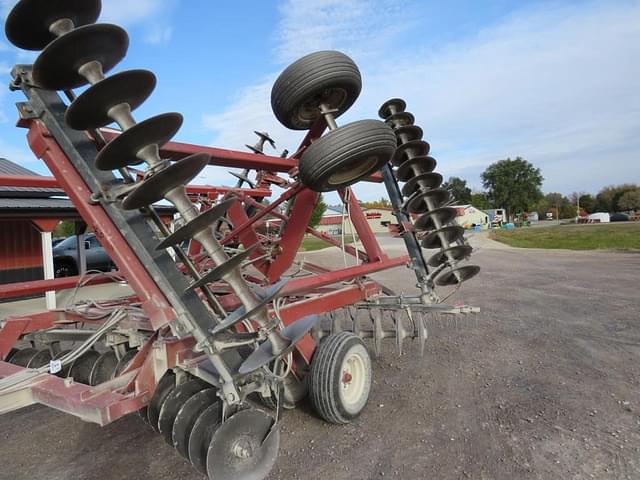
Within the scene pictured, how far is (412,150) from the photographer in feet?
15.2

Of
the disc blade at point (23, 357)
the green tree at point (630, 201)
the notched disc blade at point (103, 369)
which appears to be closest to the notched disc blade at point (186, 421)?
the notched disc blade at point (103, 369)

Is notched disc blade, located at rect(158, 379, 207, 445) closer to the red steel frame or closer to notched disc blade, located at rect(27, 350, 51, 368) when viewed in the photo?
the red steel frame

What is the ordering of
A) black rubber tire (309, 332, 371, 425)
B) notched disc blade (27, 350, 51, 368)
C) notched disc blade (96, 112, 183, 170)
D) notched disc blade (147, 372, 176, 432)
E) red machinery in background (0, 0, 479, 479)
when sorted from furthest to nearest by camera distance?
notched disc blade (27, 350, 51, 368)
black rubber tire (309, 332, 371, 425)
notched disc blade (147, 372, 176, 432)
red machinery in background (0, 0, 479, 479)
notched disc blade (96, 112, 183, 170)

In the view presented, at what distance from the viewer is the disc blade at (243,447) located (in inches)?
75.4

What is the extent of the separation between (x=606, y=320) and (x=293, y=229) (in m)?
5.11

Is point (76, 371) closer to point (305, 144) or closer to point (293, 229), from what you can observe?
point (293, 229)

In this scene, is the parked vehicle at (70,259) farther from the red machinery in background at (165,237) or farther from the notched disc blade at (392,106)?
the red machinery in background at (165,237)

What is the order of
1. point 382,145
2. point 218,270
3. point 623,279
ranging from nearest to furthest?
point 218,270, point 382,145, point 623,279

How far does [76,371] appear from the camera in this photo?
3.36m

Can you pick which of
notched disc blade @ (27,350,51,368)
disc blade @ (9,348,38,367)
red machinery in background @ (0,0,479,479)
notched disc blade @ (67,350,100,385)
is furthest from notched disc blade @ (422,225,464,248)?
disc blade @ (9,348,38,367)

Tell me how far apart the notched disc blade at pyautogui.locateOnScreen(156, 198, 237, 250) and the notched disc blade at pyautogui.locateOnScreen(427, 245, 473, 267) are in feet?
9.38

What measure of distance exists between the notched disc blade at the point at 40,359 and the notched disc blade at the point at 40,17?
2.52 meters

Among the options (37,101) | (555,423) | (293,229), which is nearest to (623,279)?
(555,423)

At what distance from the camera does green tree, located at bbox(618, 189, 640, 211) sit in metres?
74.9
